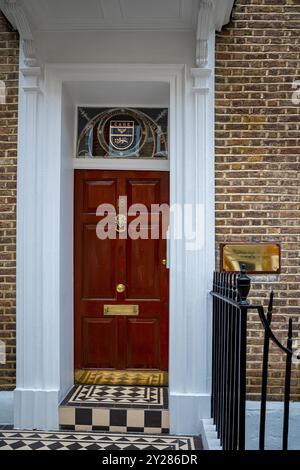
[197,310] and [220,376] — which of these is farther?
[197,310]

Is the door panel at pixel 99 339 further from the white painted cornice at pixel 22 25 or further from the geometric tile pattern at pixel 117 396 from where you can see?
the white painted cornice at pixel 22 25

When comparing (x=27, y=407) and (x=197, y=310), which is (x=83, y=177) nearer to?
(x=197, y=310)

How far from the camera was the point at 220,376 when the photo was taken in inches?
141

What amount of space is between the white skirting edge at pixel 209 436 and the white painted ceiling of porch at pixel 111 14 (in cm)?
349

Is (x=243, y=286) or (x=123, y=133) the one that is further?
(x=123, y=133)

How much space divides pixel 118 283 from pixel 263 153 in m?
1.99

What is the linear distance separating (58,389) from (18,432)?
19.7 inches

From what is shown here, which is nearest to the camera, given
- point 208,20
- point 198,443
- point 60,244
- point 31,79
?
point 208,20

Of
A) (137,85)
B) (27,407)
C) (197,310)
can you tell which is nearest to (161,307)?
(197,310)

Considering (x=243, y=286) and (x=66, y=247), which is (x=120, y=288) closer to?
(x=66, y=247)

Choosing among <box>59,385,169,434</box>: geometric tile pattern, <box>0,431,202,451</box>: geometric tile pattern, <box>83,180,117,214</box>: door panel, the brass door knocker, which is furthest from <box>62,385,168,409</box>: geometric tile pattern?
<box>83,180,117,214</box>: door panel

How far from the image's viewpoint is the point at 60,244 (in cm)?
438

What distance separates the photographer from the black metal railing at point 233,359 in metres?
2.46

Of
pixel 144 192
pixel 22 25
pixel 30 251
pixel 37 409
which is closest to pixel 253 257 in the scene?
pixel 144 192
